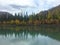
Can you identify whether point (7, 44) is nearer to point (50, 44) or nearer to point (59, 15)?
point (50, 44)

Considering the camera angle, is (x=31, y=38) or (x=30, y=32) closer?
(x=31, y=38)

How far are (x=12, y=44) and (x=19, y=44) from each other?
0.91 metres

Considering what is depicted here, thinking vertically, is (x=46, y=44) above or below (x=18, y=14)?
below

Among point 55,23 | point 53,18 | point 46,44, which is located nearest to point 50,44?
point 46,44

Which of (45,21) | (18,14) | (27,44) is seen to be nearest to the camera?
(27,44)

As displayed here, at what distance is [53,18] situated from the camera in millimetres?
74188

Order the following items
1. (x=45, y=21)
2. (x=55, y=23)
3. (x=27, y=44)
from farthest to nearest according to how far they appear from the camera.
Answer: (x=45, y=21) → (x=55, y=23) → (x=27, y=44)

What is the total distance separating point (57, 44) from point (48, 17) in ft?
187

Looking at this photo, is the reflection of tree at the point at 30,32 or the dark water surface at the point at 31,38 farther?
the reflection of tree at the point at 30,32

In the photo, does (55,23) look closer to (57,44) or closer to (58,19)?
(58,19)

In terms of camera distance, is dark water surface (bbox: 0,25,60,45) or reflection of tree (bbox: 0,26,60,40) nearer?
dark water surface (bbox: 0,25,60,45)

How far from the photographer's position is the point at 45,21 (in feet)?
241

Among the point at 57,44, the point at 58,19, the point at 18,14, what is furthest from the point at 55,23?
the point at 57,44

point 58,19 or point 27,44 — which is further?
point 58,19
